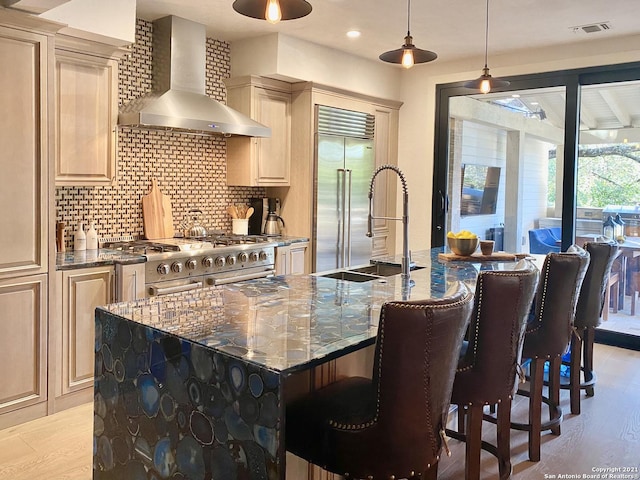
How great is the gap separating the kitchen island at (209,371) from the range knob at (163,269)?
1338mm

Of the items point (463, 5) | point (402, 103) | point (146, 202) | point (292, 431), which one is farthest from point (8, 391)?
point (402, 103)

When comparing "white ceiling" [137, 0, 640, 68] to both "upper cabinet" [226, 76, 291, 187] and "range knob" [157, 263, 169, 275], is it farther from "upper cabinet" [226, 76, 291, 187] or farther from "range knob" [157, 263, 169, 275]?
"range knob" [157, 263, 169, 275]

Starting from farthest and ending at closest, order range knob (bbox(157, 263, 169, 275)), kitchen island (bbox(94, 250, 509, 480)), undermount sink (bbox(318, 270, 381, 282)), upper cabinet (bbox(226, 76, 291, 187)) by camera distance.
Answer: upper cabinet (bbox(226, 76, 291, 187)) < range knob (bbox(157, 263, 169, 275)) < undermount sink (bbox(318, 270, 381, 282)) < kitchen island (bbox(94, 250, 509, 480))

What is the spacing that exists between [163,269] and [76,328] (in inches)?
26.2

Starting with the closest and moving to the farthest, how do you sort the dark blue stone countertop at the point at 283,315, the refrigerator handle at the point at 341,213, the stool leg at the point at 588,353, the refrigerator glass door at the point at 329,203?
1. the dark blue stone countertop at the point at 283,315
2. the stool leg at the point at 588,353
3. the refrigerator glass door at the point at 329,203
4. the refrigerator handle at the point at 341,213

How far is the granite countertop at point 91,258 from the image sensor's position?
3406 millimetres

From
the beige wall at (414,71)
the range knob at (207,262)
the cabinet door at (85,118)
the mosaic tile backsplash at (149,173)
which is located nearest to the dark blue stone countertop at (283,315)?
the range knob at (207,262)

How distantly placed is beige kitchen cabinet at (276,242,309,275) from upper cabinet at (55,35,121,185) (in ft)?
5.17

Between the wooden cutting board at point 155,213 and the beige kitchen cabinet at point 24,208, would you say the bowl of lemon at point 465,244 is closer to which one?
the wooden cutting board at point 155,213

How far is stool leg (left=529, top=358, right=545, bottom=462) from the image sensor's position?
2.90 metres

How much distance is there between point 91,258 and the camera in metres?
3.61

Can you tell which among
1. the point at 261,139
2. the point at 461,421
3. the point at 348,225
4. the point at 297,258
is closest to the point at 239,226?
the point at 297,258

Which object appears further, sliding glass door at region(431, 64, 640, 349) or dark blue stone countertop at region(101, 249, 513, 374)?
sliding glass door at region(431, 64, 640, 349)

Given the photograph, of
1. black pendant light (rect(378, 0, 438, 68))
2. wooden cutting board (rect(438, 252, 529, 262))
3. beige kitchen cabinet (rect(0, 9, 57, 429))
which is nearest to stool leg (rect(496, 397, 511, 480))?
wooden cutting board (rect(438, 252, 529, 262))
